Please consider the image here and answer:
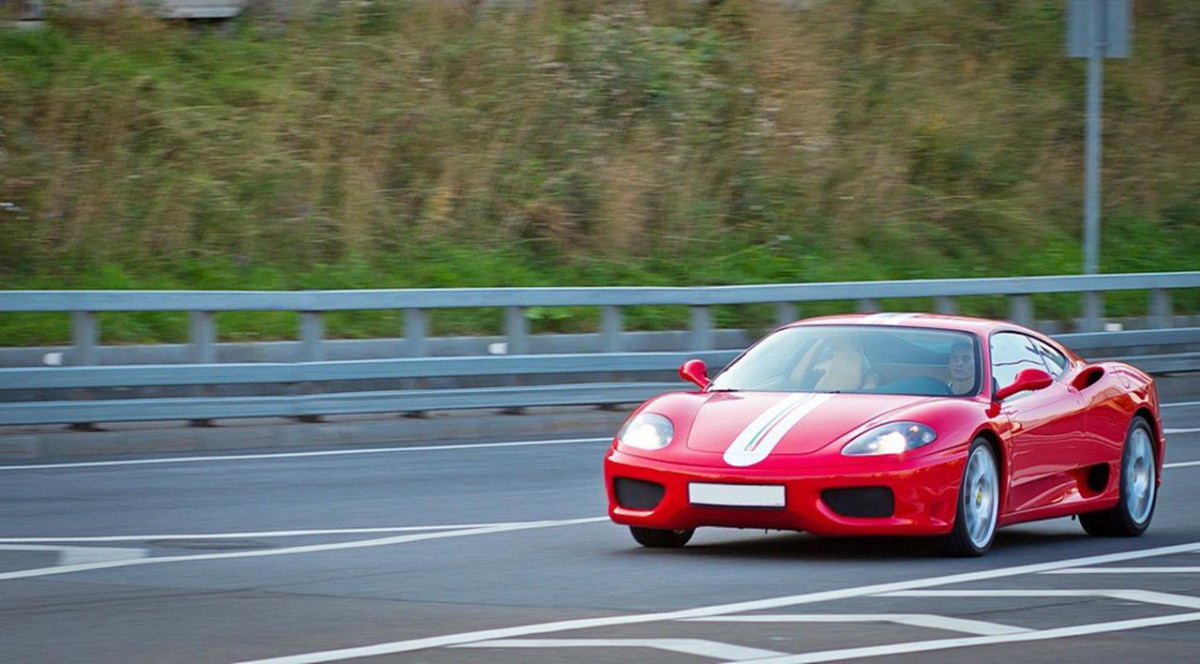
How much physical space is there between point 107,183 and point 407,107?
431 cm

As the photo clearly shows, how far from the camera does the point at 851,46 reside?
94.8 feet

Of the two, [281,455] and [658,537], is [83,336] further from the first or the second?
[658,537]

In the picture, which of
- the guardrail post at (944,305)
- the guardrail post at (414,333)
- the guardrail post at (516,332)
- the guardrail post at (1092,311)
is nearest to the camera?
the guardrail post at (414,333)

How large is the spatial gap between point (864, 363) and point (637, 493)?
1436 millimetres

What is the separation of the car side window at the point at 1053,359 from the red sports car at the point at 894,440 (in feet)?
0.04

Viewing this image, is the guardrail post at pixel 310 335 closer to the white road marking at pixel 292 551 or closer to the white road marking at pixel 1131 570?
the white road marking at pixel 292 551

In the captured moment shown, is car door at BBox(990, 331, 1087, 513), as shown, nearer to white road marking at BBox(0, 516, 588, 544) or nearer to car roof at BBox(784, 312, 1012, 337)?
car roof at BBox(784, 312, 1012, 337)

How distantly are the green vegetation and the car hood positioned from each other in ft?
29.6

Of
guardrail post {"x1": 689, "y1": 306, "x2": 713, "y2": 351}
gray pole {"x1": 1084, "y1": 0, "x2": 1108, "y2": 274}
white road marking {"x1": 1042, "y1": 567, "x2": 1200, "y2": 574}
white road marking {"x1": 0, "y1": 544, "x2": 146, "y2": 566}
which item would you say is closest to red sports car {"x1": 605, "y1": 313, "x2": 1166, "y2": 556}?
white road marking {"x1": 1042, "y1": 567, "x2": 1200, "y2": 574}

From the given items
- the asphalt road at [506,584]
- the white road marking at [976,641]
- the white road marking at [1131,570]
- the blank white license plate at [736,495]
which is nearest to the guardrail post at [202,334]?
the asphalt road at [506,584]

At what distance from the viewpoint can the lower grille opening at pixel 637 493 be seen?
995 centimetres

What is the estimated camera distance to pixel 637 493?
33.0 feet

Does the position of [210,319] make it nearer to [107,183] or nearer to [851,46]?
[107,183]

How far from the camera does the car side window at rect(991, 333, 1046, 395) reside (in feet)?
35.2
